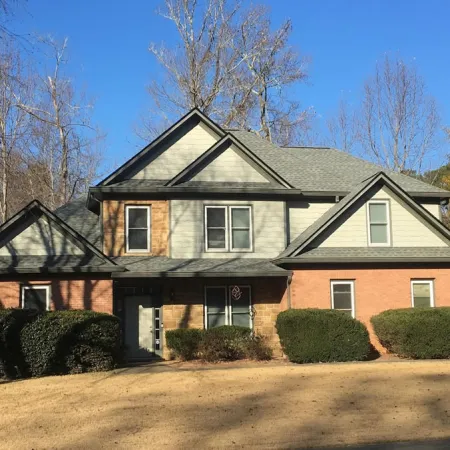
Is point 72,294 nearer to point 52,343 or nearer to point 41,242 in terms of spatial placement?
point 41,242

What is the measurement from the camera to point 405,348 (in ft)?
52.2

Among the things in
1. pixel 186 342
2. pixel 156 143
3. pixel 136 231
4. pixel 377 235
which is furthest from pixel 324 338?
pixel 156 143

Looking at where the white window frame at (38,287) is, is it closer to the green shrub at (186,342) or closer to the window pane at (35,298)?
the window pane at (35,298)

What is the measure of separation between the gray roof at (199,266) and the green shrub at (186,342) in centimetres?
173

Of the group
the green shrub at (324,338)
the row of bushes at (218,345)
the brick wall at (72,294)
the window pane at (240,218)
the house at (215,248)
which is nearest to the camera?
the green shrub at (324,338)

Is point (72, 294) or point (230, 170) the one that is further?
point (230, 170)

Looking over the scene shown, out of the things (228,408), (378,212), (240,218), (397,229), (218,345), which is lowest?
(228,408)

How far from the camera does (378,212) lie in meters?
18.7

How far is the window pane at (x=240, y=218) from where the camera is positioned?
19094 mm

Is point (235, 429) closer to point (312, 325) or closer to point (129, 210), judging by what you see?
point (312, 325)

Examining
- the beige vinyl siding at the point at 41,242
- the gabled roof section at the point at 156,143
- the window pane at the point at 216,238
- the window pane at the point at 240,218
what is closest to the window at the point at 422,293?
the window pane at the point at 240,218

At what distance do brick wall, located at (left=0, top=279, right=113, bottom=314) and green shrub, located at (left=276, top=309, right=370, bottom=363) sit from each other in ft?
17.8

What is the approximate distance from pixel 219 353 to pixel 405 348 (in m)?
5.22

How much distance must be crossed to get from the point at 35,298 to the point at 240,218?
695 cm
